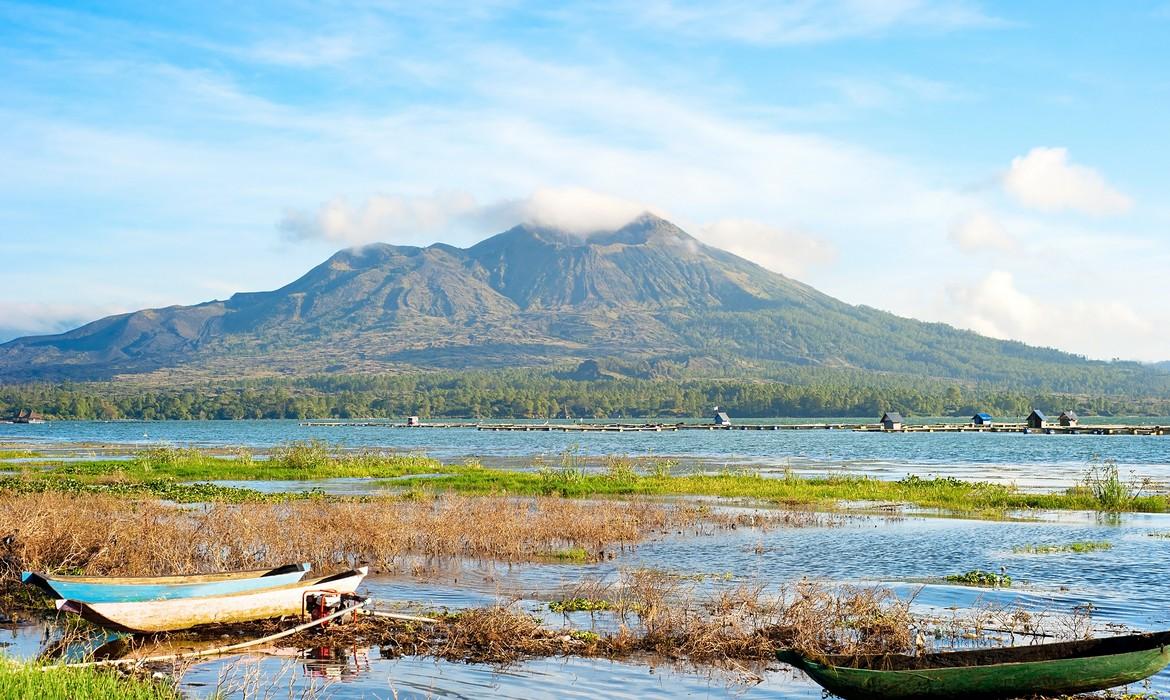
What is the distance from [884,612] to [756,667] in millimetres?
2634

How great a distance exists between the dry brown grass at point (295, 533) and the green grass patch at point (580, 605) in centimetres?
665

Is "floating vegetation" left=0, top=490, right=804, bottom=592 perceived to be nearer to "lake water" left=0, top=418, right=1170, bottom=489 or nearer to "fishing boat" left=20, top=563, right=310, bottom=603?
"fishing boat" left=20, top=563, right=310, bottom=603

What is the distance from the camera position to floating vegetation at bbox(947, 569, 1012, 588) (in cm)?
2560

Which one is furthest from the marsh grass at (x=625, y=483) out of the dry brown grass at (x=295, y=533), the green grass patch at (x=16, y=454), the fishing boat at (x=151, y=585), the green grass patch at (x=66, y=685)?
the green grass patch at (x=66, y=685)

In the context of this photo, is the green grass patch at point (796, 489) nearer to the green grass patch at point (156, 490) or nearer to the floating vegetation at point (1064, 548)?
the green grass patch at point (156, 490)

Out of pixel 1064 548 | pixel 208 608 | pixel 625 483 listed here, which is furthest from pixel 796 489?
pixel 208 608

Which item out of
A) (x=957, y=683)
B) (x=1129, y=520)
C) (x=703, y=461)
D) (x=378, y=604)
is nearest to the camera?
(x=957, y=683)

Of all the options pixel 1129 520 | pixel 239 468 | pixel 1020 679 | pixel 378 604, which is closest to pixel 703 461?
pixel 239 468

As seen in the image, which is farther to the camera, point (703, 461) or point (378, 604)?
point (703, 461)

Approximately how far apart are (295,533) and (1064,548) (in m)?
21.9

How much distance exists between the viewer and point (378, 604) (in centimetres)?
2250

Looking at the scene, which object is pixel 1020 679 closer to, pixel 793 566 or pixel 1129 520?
pixel 793 566

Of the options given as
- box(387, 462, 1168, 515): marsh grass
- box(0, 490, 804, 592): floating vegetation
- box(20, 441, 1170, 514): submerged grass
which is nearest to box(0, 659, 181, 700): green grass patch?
box(0, 490, 804, 592): floating vegetation

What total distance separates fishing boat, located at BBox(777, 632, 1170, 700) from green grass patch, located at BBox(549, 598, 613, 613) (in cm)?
722
